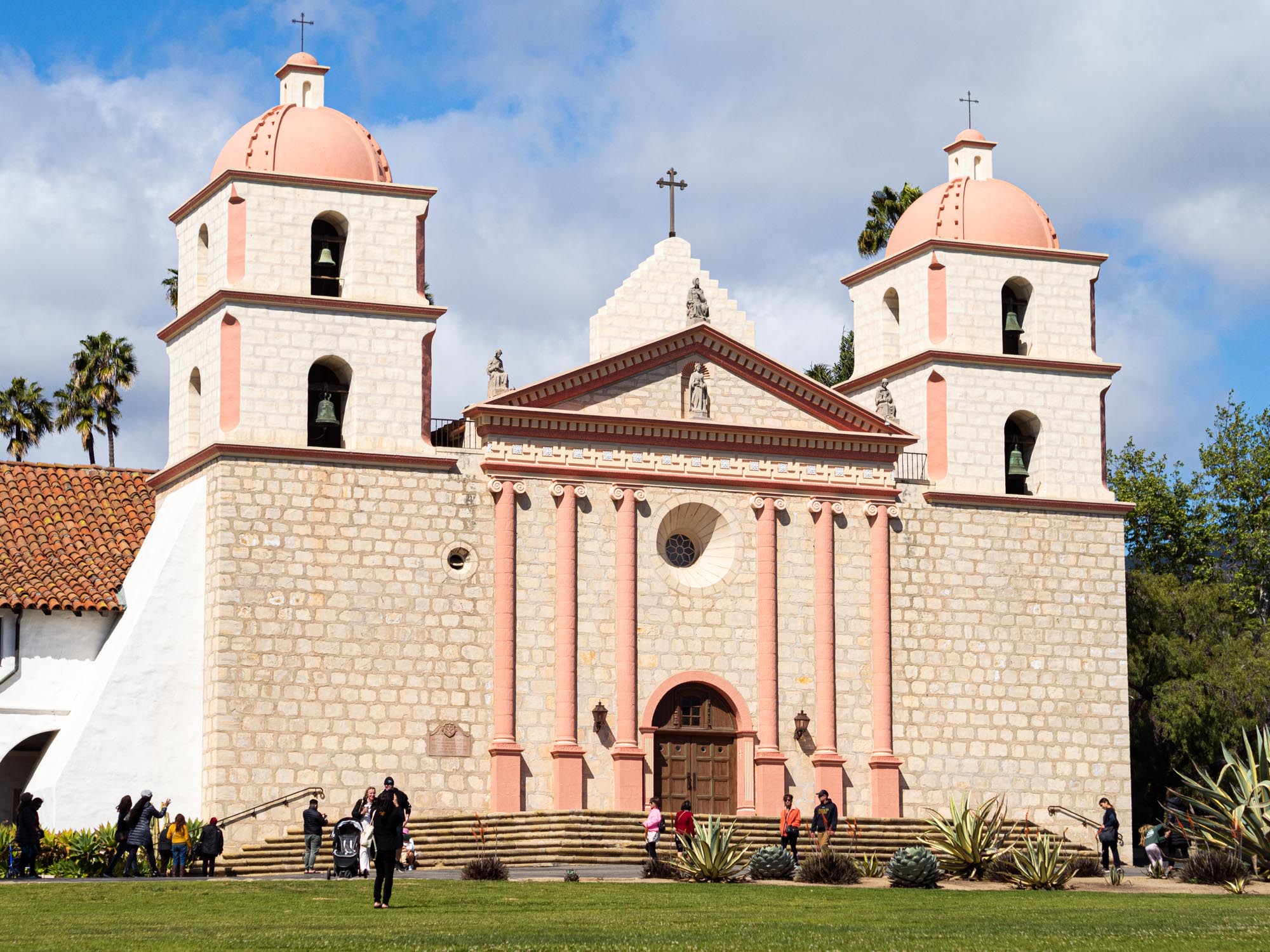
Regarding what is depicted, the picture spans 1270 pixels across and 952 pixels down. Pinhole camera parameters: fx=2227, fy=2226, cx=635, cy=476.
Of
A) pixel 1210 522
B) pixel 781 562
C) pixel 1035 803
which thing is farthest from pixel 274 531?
pixel 1210 522

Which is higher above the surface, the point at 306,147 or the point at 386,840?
the point at 306,147

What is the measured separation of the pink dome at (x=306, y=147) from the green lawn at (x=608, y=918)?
14550mm

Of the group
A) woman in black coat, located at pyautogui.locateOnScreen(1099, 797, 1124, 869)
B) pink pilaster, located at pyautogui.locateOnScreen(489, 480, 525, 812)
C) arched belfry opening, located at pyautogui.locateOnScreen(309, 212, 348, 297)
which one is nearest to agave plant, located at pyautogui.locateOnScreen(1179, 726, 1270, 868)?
woman in black coat, located at pyautogui.locateOnScreen(1099, 797, 1124, 869)

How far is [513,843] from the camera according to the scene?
124 feet

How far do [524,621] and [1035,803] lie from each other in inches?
413

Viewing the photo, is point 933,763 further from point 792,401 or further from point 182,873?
point 182,873

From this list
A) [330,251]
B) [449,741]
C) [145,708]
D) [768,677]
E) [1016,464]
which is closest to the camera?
[145,708]

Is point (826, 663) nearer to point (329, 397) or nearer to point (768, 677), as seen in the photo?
point (768, 677)

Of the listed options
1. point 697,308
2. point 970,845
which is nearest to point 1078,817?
point 970,845

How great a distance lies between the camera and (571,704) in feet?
130

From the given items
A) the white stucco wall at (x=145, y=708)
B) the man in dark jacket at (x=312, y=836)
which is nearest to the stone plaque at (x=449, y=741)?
the man in dark jacket at (x=312, y=836)

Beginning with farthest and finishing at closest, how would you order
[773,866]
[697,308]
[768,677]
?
[697,308]
[768,677]
[773,866]

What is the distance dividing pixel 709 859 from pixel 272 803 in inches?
374

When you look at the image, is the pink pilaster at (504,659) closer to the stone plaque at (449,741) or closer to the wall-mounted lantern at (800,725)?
the stone plaque at (449,741)
